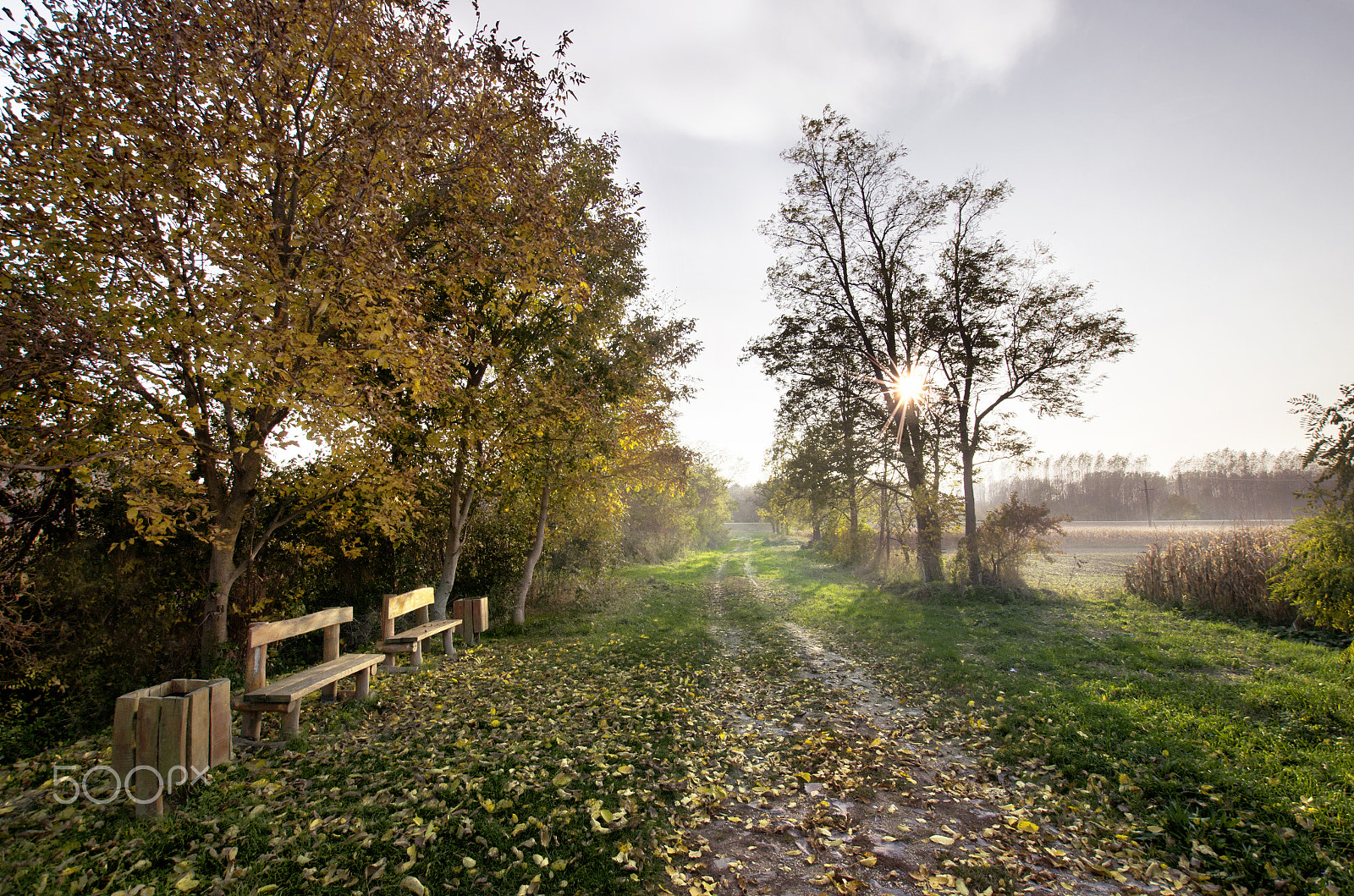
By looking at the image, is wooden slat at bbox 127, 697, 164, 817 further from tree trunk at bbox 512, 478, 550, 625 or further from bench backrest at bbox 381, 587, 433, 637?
tree trunk at bbox 512, 478, 550, 625

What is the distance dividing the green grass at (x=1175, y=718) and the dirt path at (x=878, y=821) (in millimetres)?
508

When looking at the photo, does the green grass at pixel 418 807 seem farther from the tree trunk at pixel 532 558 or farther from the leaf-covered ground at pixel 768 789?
the tree trunk at pixel 532 558

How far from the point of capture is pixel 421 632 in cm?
784

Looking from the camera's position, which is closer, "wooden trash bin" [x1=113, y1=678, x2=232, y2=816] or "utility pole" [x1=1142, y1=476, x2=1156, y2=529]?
"wooden trash bin" [x1=113, y1=678, x2=232, y2=816]

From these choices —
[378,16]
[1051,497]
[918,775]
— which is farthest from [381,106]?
[1051,497]

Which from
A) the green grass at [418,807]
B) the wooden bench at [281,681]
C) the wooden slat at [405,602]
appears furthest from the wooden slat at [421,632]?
the wooden bench at [281,681]

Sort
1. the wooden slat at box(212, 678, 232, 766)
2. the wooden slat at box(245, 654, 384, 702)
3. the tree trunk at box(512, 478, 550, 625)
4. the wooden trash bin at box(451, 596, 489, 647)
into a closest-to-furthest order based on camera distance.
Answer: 1. the wooden slat at box(212, 678, 232, 766)
2. the wooden slat at box(245, 654, 384, 702)
3. the wooden trash bin at box(451, 596, 489, 647)
4. the tree trunk at box(512, 478, 550, 625)

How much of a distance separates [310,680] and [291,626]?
0.62m

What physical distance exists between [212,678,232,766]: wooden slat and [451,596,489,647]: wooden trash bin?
5478 mm

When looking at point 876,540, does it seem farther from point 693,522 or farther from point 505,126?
point 505,126

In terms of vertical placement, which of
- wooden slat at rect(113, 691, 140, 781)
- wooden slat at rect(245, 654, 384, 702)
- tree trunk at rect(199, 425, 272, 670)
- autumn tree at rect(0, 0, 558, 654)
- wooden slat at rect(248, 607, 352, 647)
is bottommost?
wooden slat at rect(245, 654, 384, 702)

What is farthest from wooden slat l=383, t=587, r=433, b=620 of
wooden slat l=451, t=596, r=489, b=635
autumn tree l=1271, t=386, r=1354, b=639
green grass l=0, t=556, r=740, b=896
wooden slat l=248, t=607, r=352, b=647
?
autumn tree l=1271, t=386, r=1354, b=639

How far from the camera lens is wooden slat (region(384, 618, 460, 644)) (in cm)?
729

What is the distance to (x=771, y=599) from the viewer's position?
15.9 metres
